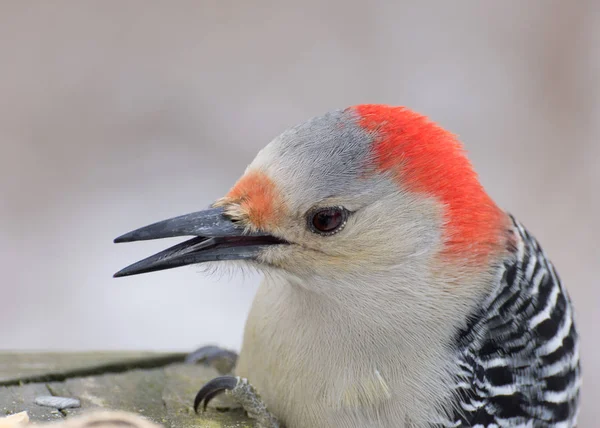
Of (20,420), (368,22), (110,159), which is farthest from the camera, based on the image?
(368,22)

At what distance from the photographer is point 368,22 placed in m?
10.3

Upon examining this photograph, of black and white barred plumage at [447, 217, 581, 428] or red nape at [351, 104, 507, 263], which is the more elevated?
red nape at [351, 104, 507, 263]

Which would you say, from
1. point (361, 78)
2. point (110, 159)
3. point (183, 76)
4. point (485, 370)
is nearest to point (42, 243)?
point (110, 159)

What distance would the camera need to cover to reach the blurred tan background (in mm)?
7395

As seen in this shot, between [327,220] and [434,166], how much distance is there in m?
0.49

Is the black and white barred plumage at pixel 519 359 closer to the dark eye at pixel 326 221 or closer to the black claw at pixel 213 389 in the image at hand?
the dark eye at pixel 326 221

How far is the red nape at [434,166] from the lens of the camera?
3.40m

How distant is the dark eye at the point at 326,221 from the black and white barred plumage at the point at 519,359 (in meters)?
0.70

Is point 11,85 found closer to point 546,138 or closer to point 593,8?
point 546,138

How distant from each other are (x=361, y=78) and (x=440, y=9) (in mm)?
1629

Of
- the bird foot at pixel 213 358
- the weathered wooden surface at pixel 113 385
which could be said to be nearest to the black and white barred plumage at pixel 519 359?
the weathered wooden surface at pixel 113 385

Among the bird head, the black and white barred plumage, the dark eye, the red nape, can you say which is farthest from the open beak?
the black and white barred plumage

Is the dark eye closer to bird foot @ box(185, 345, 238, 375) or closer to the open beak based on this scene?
the open beak

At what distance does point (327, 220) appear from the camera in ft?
10.9
